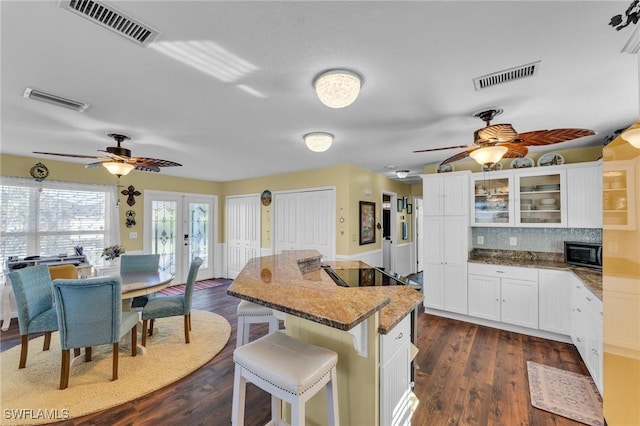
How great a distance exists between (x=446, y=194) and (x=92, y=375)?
15.9 feet

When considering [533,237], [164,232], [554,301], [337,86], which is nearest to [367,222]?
[533,237]

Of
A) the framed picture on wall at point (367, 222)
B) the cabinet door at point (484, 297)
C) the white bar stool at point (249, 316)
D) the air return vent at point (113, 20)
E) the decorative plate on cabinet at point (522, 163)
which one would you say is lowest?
the cabinet door at point (484, 297)

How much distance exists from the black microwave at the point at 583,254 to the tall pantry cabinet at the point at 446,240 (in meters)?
1.15

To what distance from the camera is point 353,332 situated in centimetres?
130

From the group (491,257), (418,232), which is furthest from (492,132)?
(418,232)

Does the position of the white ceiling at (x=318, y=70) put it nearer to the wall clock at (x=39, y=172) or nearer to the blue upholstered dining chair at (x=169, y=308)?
the wall clock at (x=39, y=172)

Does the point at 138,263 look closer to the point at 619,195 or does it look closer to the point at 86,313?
the point at 86,313

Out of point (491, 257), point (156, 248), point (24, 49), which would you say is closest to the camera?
point (24, 49)

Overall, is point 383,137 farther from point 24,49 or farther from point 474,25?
point 24,49

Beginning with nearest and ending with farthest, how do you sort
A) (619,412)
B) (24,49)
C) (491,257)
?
1. (619,412)
2. (24,49)
3. (491,257)

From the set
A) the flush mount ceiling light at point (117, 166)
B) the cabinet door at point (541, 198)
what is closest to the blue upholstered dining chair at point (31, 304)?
the flush mount ceiling light at point (117, 166)

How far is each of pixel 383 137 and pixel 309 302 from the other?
7.94ft

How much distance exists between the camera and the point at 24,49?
4.96ft

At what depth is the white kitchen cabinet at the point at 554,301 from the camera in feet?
10.4
